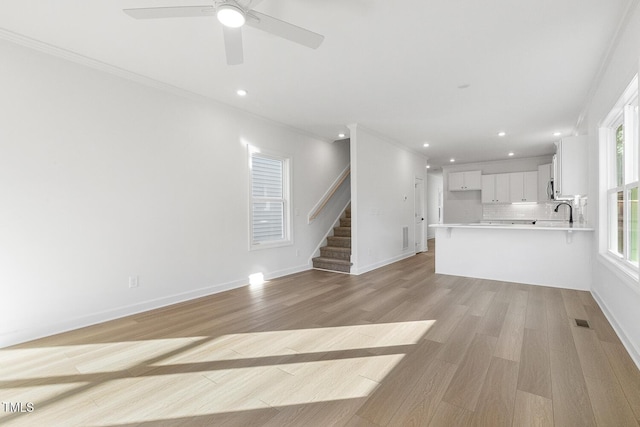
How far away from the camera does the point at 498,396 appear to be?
1.89 metres

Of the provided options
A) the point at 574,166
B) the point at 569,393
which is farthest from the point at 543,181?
the point at 569,393

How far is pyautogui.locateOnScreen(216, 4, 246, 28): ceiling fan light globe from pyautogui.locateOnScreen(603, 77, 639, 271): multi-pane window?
306 cm

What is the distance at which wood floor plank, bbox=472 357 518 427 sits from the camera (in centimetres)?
168

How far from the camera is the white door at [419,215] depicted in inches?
329

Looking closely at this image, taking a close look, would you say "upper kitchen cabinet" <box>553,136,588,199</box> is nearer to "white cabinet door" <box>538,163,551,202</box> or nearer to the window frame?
"white cabinet door" <box>538,163,551,202</box>

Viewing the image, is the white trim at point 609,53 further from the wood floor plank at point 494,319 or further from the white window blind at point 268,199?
the white window blind at point 268,199

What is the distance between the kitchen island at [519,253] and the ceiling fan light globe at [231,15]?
4.65 metres

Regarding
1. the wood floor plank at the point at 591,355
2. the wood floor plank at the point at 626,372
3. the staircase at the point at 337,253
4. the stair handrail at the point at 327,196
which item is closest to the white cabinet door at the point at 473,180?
the stair handrail at the point at 327,196

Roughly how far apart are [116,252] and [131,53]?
6.98 ft

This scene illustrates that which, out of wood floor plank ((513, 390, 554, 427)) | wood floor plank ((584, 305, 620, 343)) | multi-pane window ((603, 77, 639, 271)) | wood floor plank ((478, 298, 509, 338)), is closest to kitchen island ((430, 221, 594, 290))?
multi-pane window ((603, 77, 639, 271))

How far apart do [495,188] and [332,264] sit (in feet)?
19.0

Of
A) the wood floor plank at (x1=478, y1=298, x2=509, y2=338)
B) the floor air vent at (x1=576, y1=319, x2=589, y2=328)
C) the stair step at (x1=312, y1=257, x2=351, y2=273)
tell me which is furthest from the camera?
the stair step at (x1=312, y1=257, x2=351, y2=273)

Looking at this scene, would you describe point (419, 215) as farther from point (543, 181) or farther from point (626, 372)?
point (626, 372)

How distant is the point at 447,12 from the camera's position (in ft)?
7.88
